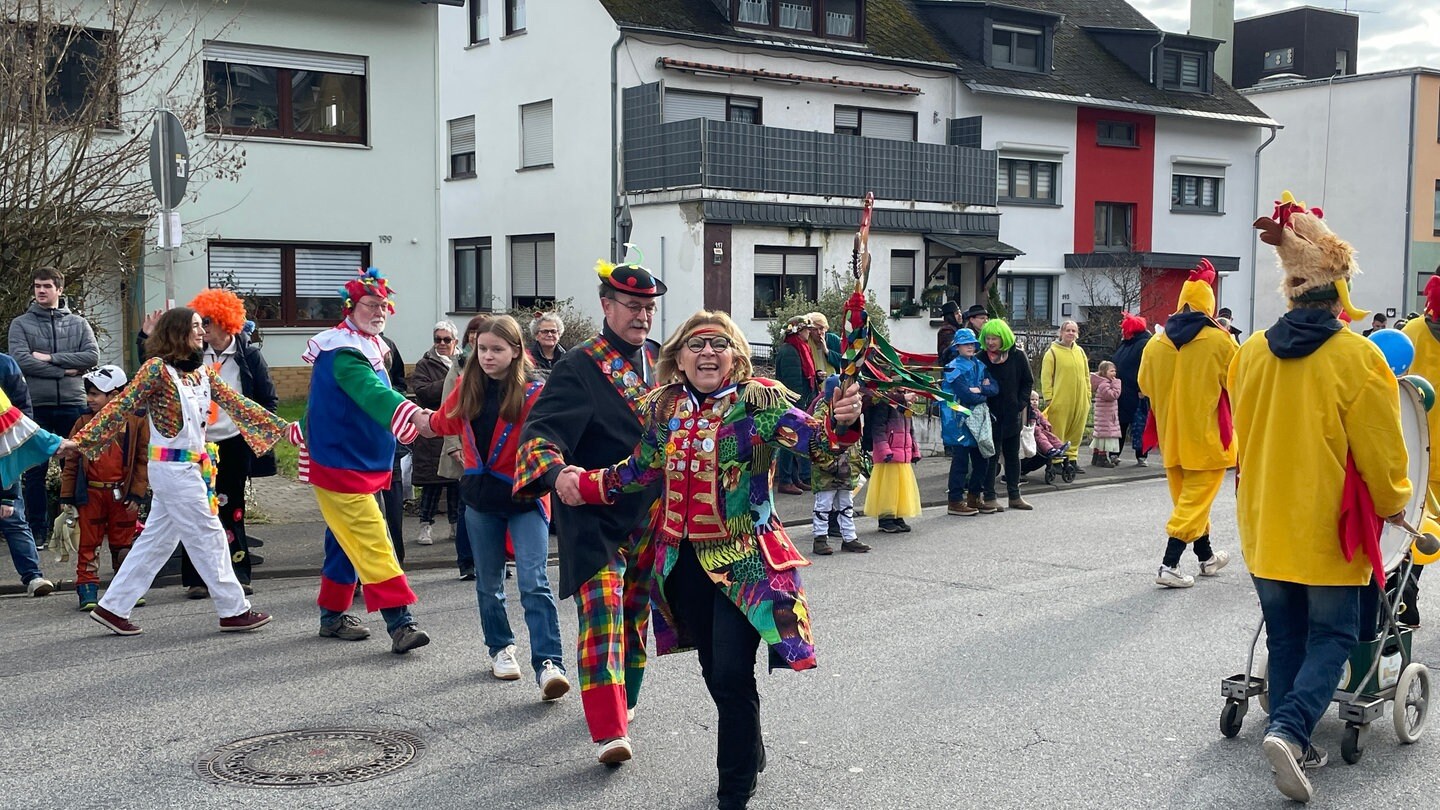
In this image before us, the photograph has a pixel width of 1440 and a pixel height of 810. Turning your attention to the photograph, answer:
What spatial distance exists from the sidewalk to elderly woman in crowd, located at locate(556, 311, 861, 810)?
5.35m

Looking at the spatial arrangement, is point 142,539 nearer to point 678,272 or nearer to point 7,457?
point 7,457

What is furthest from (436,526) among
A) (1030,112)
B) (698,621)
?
(1030,112)

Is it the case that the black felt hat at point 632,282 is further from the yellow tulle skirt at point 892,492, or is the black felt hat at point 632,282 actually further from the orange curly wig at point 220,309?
the yellow tulle skirt at point 892,492

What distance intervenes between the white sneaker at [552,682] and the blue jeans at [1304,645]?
3028 mm

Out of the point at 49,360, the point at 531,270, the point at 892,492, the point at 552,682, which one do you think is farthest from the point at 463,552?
the point at 531,270

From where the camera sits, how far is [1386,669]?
5527mm

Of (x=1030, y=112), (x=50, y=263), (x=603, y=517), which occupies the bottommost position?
(x=603, y=517)

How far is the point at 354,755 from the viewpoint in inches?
216

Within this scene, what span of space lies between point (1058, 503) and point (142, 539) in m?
9.08

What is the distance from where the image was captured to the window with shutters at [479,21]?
100ft

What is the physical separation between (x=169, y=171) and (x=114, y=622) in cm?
408

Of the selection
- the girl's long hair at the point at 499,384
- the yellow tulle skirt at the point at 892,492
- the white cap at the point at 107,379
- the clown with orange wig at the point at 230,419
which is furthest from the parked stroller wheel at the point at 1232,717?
the white cap at the point at 107,379

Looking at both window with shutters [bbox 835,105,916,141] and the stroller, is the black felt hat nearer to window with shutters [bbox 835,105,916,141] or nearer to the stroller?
the stroller

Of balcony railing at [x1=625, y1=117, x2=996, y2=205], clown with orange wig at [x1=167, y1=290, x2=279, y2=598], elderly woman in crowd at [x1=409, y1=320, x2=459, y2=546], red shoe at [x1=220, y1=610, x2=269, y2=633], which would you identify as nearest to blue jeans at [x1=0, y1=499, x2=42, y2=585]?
clown with orange wig at [x1=167, y1=290, x2=279, y2=598]
